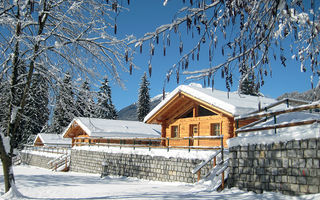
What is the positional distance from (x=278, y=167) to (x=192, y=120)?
9.59 m

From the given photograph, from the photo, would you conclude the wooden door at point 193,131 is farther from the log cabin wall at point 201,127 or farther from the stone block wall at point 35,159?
the stone block wall at point 35,159

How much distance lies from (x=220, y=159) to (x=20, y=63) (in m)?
8.11

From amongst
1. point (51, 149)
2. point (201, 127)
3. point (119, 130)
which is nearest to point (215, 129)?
point (201, 127)

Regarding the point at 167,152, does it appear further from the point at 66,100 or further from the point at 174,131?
the point at 66,100

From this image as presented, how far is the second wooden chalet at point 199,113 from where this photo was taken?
14.0 meters

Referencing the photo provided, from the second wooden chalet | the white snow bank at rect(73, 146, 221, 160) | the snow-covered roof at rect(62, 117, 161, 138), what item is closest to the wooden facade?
the second wooden chalet

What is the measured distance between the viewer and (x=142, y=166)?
1494cm

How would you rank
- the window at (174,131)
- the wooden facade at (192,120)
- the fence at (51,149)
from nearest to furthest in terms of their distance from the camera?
the wooden facade at (192,120) < the window at (174,131) < the fence at (51,149)

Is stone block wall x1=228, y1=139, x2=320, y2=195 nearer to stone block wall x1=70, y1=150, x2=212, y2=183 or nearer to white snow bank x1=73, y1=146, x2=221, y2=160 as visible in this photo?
stone block wall x1=70, y1=150, x2=212, y2=183

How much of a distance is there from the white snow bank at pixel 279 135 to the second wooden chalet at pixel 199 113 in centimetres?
400

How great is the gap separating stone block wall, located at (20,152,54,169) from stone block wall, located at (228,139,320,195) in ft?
78.5

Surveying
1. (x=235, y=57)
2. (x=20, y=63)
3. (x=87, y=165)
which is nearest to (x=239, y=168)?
(x=235, y=57)

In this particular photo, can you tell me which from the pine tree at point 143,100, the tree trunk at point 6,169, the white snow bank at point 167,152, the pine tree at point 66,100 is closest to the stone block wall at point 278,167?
the white snow bank at point 167,152

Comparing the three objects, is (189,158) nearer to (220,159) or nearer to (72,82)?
(220,159)
